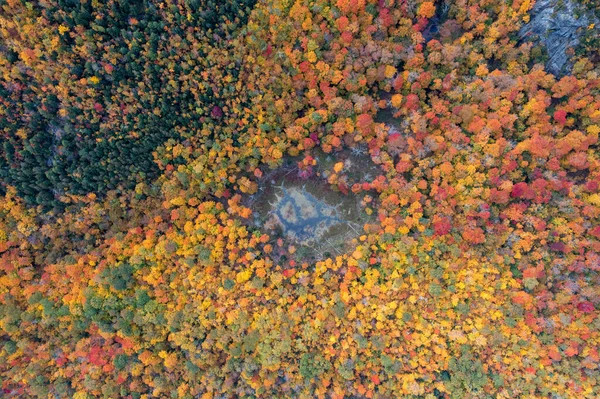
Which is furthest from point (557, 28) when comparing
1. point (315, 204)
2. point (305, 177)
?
point (315, 204)

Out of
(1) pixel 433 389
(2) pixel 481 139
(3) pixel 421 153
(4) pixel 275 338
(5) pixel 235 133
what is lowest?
(4) pixel 275 338

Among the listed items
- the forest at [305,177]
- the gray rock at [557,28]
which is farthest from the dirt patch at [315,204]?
the gray rock at [557,28]

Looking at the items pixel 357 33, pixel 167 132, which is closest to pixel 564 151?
pixel 357 33

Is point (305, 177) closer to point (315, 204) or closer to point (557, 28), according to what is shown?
point (315, 204)

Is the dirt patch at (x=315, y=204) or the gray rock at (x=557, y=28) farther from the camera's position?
the dirt patch at (x=315, y=204)

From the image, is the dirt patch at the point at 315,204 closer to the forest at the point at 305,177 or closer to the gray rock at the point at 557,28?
→ the forest at the point at 305,177

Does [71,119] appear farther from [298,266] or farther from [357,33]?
[357,33]

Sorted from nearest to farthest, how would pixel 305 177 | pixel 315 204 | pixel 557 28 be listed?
pixel 557 28 → pixel 305 177 → pixel 315 204
